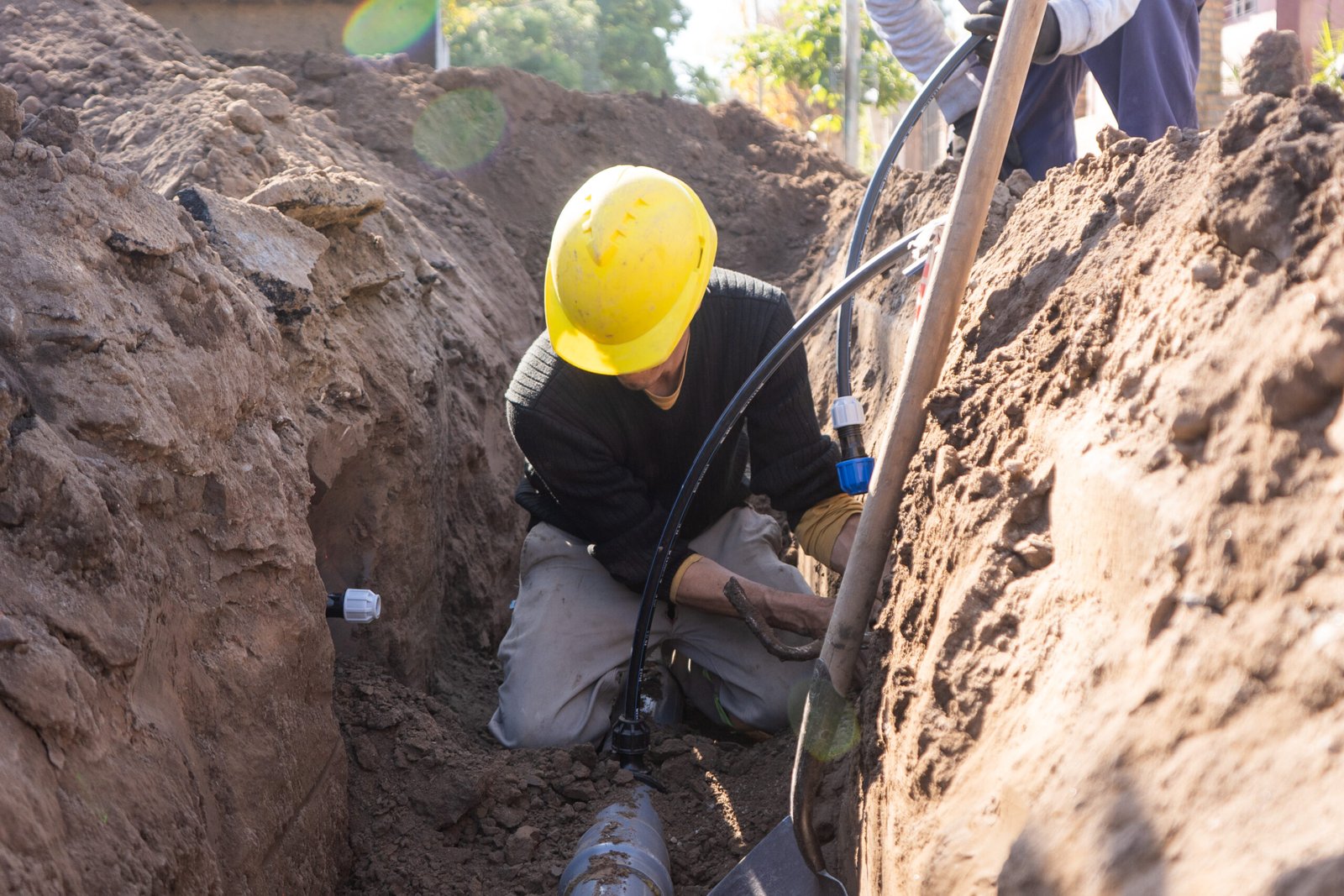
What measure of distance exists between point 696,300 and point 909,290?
1262 mm

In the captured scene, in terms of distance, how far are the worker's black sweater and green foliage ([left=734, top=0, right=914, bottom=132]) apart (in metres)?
9.07

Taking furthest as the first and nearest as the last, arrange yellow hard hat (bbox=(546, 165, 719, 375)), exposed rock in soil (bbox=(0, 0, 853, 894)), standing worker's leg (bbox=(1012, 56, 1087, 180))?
standing worker's leg (bbox=(1012, 56, 1087, 180)), yellow hard hat (bbox=(546, 165, 719, 375)), exposed rock in soil (bbox=(0, 0, 853, 894))

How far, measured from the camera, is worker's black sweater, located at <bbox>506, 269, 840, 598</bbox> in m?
2.94

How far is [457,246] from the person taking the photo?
18.1 ft

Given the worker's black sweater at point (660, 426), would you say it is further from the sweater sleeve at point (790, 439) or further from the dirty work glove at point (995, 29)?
the dirty work glove at point (995, 29)

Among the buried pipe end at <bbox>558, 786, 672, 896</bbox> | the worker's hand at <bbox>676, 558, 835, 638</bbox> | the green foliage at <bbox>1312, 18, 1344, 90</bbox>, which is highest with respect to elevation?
the green foliage at <bbox>1312, 18, 1344, 90</bbox>

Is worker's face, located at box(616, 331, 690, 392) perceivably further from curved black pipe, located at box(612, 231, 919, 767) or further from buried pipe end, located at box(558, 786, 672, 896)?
buried pipe end, located at box(558, 786, 672, 896)

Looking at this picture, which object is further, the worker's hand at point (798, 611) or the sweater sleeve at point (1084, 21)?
the sweater sleeve at point (1084, 21)

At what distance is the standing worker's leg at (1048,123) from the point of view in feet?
12.9

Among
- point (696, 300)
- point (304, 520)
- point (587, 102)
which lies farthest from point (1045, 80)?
point (587, 102)

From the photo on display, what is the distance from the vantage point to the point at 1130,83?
363 centimetres

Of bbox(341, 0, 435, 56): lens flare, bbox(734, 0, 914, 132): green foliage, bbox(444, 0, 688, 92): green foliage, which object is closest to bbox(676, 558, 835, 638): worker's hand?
bbox(341, 0, 435, 56): lens flare

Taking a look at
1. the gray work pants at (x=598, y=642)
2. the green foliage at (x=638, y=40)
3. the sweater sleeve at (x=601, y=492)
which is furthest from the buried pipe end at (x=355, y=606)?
the green foliage at (x=638, y=40)

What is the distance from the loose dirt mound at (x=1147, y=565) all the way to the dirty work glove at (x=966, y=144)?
6.97 ft
